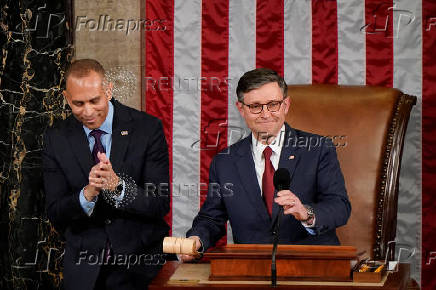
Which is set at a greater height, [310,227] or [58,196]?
[58,196]

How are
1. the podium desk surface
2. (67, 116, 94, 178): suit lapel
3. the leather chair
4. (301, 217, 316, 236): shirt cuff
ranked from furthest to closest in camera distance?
1. the leather chair
2. (67, 116, 94, 178): suit lapel
3. (301, 217, 316, 236): shirt cuff
4. the podium desk surface

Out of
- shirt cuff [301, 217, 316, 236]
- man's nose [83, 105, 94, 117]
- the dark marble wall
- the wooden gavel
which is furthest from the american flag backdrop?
the wooden gavel

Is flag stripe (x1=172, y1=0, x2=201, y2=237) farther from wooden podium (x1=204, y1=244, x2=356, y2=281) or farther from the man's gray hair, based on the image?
wooden podium (x1=204, y1=244, x2=356, y2=281)

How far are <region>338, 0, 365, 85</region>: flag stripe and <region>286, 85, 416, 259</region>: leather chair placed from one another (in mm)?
411

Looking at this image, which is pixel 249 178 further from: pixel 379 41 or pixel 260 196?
pixel 379 41

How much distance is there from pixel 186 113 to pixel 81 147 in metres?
1.31

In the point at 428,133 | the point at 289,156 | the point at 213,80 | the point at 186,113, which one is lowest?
the point at 289,156

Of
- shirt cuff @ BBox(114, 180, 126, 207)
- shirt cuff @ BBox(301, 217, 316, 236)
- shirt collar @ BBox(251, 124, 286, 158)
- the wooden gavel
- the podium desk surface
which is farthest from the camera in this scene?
shirt collar @ BBox(251, 124, 286, 158)

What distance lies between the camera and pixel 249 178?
10.2 feet

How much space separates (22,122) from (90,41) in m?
0.64

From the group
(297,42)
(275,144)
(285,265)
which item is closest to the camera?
(285,265)

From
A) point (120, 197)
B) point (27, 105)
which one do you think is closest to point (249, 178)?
point (120, 197)

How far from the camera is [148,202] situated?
2.95 metres

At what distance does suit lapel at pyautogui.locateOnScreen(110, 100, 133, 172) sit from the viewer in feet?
9.92
